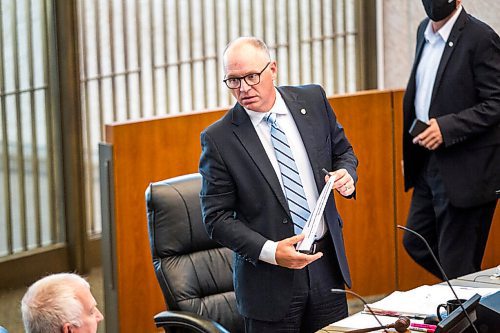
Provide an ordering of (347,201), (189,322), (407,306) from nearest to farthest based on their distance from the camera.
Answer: (407,306), (189,322), (347,201)

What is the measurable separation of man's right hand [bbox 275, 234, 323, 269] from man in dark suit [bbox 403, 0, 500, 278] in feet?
5.42

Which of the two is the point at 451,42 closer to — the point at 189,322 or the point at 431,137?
the point at 431,137

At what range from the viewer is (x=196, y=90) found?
690 centimetres

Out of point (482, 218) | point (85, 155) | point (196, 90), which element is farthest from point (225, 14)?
point (482, 218)

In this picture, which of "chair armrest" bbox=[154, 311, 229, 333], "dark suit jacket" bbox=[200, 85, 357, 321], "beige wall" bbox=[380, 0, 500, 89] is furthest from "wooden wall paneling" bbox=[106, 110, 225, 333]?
"beige wall" bbox=[380, 0, 500, 89]

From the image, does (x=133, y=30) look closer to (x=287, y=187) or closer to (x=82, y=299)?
(x=287, y=187)

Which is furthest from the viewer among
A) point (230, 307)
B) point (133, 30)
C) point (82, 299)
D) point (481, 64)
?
point (133, 30)

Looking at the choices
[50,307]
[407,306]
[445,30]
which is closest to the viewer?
[50,307]

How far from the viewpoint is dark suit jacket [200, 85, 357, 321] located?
401 cm

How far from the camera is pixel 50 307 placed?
3.11m

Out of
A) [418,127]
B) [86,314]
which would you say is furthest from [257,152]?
[418,127]

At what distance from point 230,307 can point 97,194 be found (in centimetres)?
249

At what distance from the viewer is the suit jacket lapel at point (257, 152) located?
401cm

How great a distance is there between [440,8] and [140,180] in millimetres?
1691
